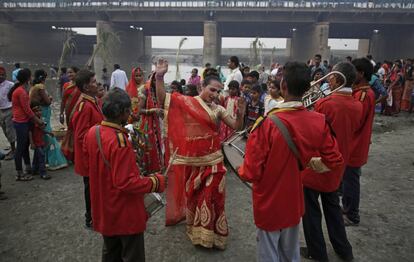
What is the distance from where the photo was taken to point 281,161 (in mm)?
2223

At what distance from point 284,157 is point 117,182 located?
3.66ft

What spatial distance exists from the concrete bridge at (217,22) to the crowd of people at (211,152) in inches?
1003

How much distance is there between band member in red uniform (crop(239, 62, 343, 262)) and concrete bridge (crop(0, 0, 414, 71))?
1112 inches

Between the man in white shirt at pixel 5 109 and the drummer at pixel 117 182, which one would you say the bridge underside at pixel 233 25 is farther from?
the drummer at pixel 117 182

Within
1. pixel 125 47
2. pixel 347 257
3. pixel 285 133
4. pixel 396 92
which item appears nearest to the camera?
pixel 285 133

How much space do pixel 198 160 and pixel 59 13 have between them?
120ft

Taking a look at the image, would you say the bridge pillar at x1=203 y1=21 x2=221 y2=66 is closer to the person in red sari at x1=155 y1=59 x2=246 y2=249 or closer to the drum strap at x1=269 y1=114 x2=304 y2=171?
the person in red sari at x1=155 y1=59 x2=246 y2=249

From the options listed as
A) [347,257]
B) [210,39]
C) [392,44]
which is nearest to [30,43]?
[210,39]

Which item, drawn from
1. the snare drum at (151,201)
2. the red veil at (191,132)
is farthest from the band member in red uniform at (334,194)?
the snare drum at (151,201)

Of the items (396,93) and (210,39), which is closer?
(396,93)

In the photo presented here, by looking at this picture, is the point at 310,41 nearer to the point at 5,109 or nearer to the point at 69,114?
the point at 5,109

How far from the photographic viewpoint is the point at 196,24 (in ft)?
114

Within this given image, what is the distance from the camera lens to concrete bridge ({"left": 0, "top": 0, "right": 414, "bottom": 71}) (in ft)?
97.5

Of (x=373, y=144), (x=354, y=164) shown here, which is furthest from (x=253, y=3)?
(x=354, y=164)
